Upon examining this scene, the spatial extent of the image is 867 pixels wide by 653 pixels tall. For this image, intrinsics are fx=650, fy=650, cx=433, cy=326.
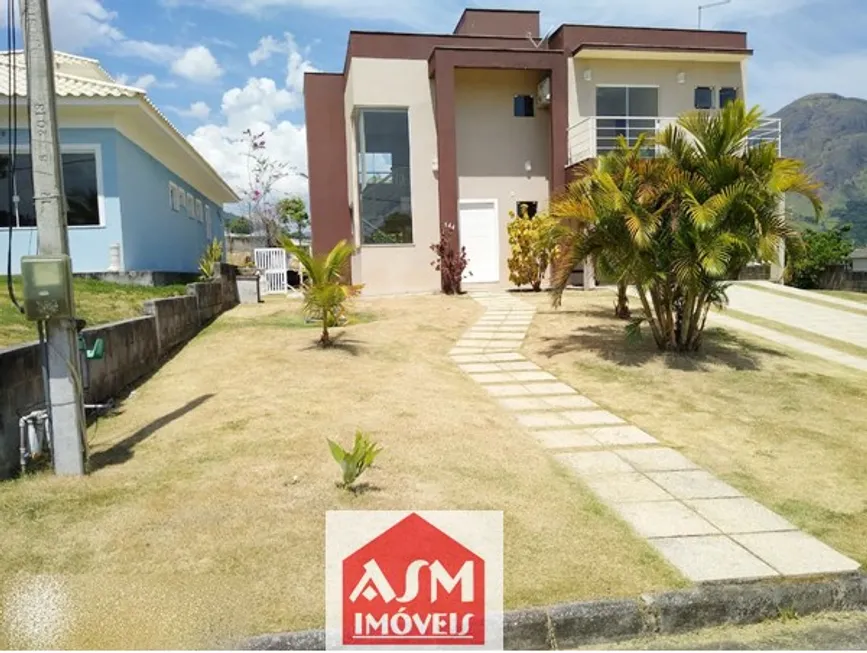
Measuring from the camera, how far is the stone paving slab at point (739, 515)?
4.08m

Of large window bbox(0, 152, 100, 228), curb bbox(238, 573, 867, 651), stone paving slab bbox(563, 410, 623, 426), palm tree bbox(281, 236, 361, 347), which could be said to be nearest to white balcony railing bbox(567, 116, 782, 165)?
palm tree bbox(281, 236, 361, 347)

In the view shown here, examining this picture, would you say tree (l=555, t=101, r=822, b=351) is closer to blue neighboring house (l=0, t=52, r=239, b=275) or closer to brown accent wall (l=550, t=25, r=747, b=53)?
blue neighboring house (l=0, t=52, r=239, b=275)

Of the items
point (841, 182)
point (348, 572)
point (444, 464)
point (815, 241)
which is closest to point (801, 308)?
point (815, 241)

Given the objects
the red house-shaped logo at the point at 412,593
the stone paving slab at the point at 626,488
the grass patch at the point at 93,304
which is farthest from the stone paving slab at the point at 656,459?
the grass patch at the point at 93,304

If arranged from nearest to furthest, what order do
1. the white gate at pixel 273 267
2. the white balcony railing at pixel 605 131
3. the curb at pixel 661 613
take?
the curb at pixel 661 613
the white balcony railing at pixel 605 131
the white gate at pixel 273 267

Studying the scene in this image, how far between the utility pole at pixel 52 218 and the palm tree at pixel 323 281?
4212 mm

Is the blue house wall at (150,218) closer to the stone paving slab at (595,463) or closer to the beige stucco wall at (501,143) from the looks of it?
the beige stucco wall at (501,143)

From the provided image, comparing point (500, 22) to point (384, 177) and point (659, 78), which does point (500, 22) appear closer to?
point (659, 78)

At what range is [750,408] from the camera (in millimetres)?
7066

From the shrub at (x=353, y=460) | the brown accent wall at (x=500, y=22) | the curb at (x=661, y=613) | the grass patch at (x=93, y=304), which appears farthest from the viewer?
the brown accent wall at (x=500, y=22)

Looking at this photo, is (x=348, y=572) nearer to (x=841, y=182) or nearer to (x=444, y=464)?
(x=444, y=464)

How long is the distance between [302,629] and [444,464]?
2.07 metres

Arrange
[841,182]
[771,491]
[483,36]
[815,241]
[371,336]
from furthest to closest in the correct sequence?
1. [841,182]
2. [815,241]
3. [483,36]
4. [371,336]
5. [771,491]

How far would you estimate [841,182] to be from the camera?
495 feet
